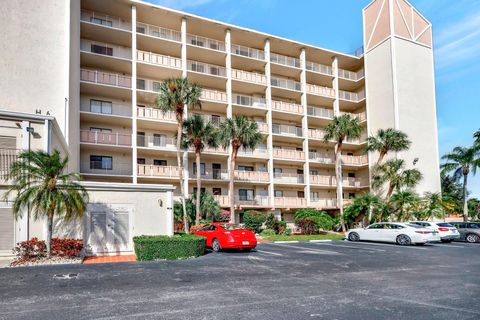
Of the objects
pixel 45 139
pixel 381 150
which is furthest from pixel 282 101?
pixel 45 139

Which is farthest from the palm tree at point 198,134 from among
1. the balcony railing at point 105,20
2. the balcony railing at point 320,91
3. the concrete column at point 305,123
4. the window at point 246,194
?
the balcony railing at point 320,91

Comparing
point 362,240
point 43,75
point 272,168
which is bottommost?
point 362,240

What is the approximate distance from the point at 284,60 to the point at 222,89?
27.9ft

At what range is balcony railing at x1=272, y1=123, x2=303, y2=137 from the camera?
132 feet

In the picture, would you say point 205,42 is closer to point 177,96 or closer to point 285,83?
point 285,83

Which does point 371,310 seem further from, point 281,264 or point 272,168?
point 272,168

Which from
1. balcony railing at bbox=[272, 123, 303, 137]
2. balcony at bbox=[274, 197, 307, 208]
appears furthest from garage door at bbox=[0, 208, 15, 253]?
balcony railing at bbox=[272, 123, 303, 137]

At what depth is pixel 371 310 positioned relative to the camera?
766cm

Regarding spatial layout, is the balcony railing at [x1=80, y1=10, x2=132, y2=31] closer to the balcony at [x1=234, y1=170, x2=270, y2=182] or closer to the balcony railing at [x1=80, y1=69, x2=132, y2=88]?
the balcony railing at [x1=80, y1=69, x2=132, y2=88]

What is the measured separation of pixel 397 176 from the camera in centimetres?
3625

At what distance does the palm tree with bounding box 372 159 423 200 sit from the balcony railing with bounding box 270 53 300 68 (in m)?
14.5

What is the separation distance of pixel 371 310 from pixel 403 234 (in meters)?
17.3

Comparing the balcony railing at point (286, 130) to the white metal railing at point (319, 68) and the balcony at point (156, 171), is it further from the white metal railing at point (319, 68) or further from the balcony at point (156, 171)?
the balcony at point (156, 171)

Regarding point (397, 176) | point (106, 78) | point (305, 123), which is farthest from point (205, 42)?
point (397, 176)
